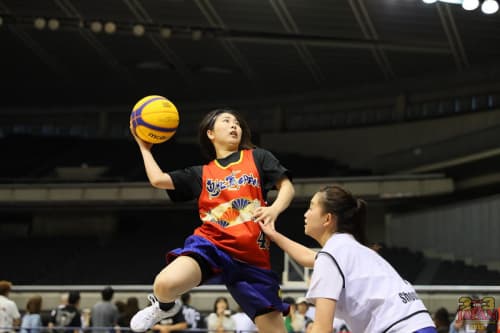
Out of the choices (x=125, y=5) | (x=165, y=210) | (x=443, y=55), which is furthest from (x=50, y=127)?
(x=443, y=55)

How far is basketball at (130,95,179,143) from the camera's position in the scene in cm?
548

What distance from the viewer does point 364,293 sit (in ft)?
12.0

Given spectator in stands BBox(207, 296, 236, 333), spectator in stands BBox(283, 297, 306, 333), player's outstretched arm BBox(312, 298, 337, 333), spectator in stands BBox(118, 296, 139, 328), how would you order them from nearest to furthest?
player's outstretched arm BBox(312, 298, 337, 333) < spectator in stands BBox(118, 296, 139, 328) < spectator in stands BBox(207, 296, 236, 333) < spectator in stands BBox(283, 297, 306, 333)

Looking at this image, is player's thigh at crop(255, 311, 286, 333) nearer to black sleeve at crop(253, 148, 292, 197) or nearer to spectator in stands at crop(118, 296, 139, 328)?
black sleeve at crop(253, 148, 292, 197)

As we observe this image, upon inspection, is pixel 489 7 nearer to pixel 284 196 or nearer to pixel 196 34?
pixel 196 34

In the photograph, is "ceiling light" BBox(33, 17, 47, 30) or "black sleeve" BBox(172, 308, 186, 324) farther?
"ceiling light" BBox(33, 17, 47, 30)

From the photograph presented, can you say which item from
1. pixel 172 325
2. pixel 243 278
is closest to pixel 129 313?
pixel 172 325

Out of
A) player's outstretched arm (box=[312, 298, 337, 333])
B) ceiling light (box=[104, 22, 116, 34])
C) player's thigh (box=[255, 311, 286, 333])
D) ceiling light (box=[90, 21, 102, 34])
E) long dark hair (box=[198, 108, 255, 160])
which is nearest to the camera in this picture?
player's outstretched arm (box=[312, 298, 337, 333])

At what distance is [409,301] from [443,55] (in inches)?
1063

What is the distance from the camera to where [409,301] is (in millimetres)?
3693

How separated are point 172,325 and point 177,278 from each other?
15.8ft

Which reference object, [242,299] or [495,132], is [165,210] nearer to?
[495,132]

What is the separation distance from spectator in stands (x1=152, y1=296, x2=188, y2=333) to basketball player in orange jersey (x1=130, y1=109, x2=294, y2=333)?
3590mm

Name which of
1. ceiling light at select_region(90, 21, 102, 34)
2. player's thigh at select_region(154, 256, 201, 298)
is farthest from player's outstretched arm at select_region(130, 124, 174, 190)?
ceiling light at select_region(90, 21, 102, 34)
